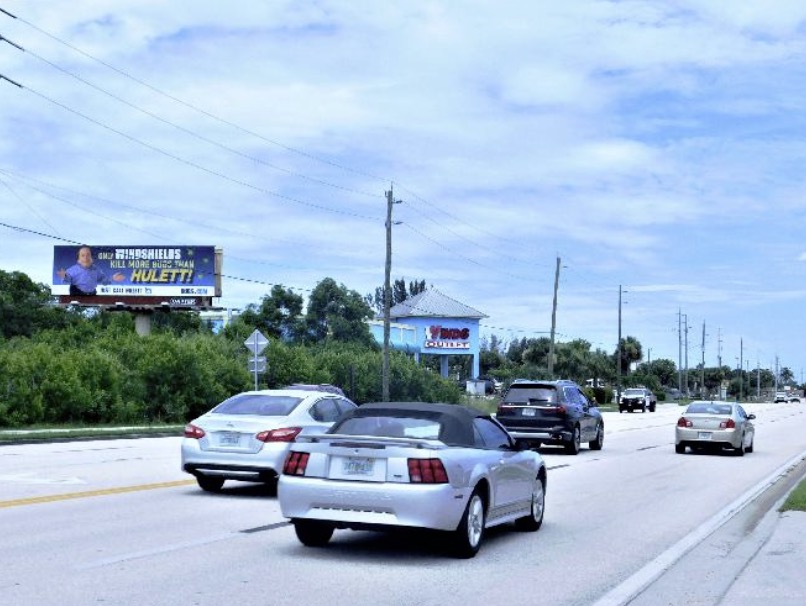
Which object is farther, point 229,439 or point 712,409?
point 712,409

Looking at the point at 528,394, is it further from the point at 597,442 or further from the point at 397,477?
the point at 397,477

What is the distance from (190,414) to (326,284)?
42.4 meters

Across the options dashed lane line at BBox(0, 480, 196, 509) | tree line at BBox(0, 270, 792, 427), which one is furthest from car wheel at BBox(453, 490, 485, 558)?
tree line at BBox(0, 270, 792, 427)

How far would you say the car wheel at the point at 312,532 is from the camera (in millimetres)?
11188

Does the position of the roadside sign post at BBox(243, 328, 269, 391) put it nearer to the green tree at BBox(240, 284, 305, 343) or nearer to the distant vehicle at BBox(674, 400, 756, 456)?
the distant vehicle at BBox(674, 400, 756, 456)

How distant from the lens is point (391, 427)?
11.7 m

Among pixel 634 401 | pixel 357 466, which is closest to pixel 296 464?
A: pixel 357 466

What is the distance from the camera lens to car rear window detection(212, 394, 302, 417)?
1661 centimetres

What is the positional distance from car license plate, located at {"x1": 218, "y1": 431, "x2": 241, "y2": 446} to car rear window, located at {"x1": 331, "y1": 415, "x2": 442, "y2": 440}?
4.41 meters

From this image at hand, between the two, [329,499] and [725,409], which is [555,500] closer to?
[329,499]

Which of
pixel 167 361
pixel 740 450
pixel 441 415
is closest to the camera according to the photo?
pixel 441 415

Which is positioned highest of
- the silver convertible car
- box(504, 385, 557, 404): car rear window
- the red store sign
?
the red store sign

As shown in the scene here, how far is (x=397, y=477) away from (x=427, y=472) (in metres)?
0.28

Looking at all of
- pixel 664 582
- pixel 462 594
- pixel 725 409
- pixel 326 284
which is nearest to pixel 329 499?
pixel 462 594
